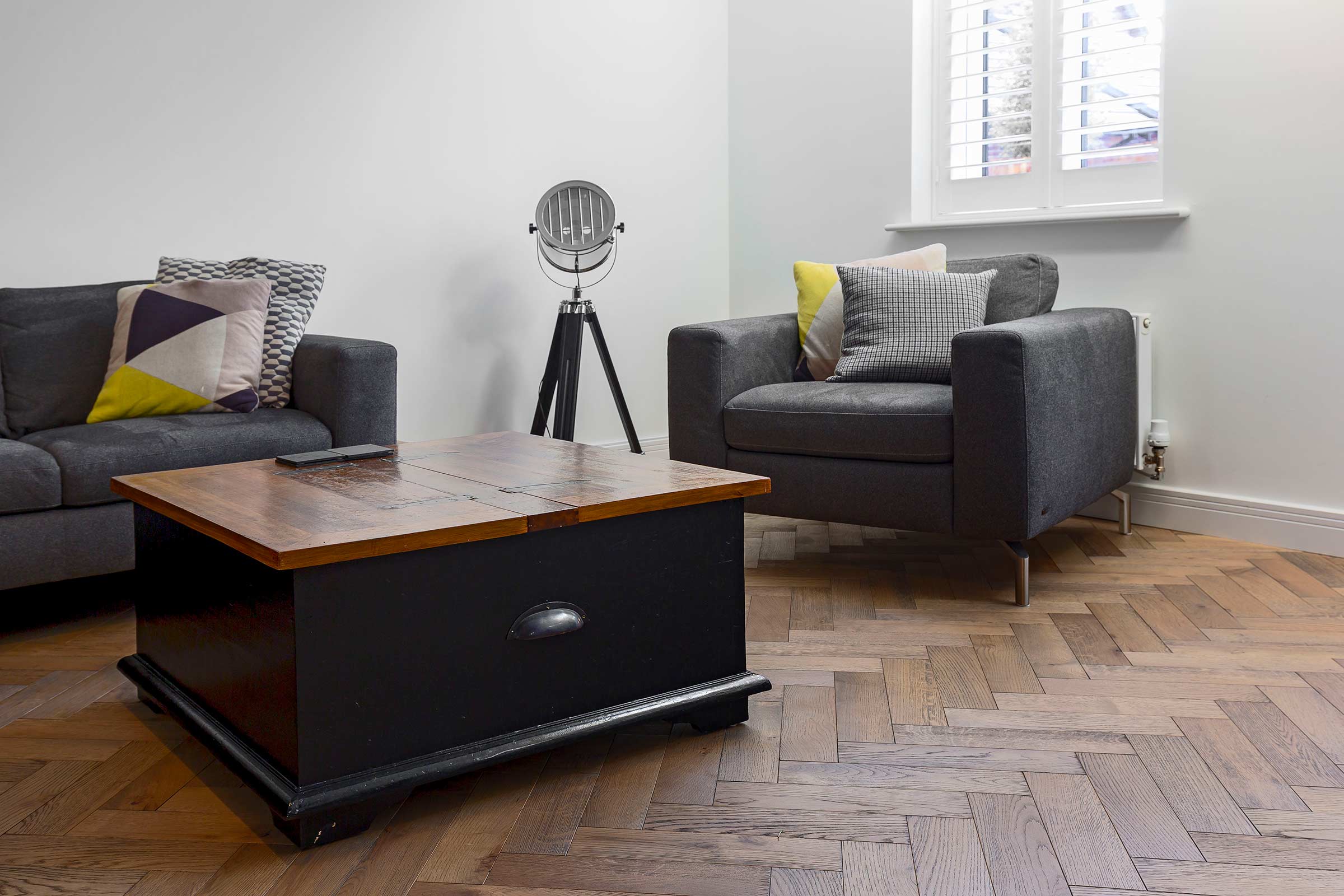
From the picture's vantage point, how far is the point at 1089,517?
360cm

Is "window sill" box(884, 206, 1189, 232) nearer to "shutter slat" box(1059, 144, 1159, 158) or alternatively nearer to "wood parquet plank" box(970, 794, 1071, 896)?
"shutter slat" box(1059, 144, 1159, 158)

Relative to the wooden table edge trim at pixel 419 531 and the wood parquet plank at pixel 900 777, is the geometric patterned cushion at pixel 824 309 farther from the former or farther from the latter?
the wood parquet plank at pixel 900 777

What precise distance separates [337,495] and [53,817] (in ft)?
2.04

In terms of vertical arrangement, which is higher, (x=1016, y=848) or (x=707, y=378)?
(x=707, y=378)

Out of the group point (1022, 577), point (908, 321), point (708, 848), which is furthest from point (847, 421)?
point (708, 848)

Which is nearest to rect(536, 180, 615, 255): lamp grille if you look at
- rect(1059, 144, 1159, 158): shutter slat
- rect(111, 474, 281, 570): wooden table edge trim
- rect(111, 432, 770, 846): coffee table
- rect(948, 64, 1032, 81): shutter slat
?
rect(948, 64, 1032, 81): shutter slat

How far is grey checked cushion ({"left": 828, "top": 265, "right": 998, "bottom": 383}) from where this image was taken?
3025mm

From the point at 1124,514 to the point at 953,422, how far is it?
1.03 metres

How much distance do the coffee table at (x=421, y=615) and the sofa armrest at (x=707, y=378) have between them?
1.00 metres

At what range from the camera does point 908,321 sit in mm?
3049

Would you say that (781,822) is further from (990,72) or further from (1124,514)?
(990,72)

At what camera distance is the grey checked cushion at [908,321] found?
3.03m

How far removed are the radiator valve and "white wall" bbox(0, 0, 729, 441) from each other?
6.24 ft

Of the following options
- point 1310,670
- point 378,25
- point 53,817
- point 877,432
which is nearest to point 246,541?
point 53,817
